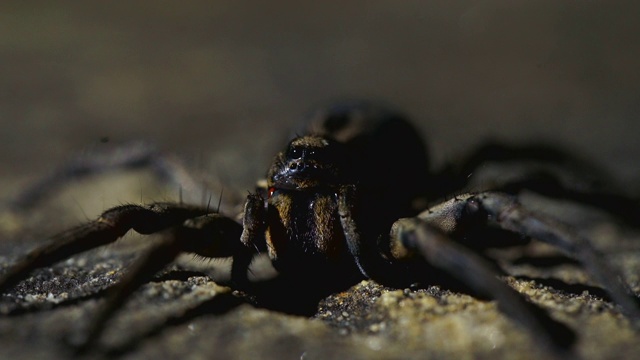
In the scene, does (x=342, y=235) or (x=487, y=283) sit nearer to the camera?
(x=487, y=283)

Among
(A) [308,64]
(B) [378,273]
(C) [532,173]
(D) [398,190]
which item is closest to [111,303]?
(B) [378,273]

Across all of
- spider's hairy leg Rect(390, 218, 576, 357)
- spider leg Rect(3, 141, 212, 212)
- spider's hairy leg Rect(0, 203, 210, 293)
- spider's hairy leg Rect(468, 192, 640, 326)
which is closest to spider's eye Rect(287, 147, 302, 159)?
spider's hairy leg Rect(0, 203, 210, 293)

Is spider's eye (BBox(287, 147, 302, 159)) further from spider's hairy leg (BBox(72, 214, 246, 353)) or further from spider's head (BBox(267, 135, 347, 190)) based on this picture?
spider's hairy leg (BBox(72, 214, 246, 353))

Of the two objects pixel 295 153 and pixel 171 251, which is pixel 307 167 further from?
pixel 171 251

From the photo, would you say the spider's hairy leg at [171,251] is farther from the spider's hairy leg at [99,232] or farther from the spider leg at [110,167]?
the spider leg at [110,167]

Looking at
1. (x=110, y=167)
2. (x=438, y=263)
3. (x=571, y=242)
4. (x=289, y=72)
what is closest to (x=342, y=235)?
(x=438, y=263)

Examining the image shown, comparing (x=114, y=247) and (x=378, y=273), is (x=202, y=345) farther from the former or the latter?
(x=114, y=247)
